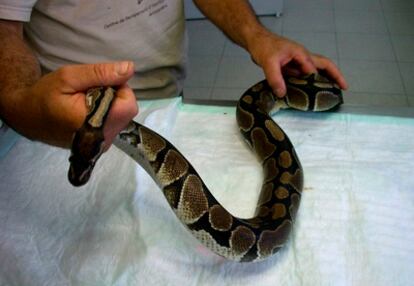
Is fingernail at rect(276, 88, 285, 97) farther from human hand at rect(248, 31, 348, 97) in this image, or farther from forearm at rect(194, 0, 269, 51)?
forearm at rect(194, 0, 269, 51)

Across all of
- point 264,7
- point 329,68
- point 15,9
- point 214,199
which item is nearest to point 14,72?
point 15,9

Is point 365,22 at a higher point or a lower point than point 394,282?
lower

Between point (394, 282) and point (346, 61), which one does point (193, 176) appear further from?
point (346, 61)

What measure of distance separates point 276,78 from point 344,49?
1.81m

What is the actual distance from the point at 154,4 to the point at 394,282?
980mm

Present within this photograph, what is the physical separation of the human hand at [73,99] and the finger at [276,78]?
61 centimetres

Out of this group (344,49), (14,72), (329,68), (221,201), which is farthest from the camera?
(344,49)

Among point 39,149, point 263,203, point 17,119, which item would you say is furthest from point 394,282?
point 39,149

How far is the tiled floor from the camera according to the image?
2.55 meters

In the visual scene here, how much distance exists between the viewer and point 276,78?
125 centimetres

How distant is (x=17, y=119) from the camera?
2.86 feet

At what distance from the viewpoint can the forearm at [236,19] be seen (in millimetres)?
1375

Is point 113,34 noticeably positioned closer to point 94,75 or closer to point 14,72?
point 14,72

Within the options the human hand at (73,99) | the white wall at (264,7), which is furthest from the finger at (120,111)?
the white wall at (264,7)
